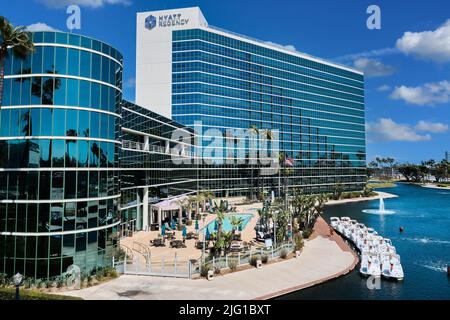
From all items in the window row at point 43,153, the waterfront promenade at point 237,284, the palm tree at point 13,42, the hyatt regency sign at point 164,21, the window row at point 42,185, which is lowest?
the waterfront promenade at point 237,284

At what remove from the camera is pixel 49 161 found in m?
25.6

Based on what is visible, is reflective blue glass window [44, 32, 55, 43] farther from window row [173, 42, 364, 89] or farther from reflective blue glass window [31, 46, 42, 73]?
window row [173, 42, 364, 89]

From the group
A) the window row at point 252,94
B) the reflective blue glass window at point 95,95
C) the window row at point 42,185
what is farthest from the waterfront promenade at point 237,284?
the window row at point 252,94

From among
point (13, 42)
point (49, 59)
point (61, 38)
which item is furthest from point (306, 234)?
point (13, 42)

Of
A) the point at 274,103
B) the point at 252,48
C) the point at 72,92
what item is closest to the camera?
the point at 72,92

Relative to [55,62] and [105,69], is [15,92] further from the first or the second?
[105,69]

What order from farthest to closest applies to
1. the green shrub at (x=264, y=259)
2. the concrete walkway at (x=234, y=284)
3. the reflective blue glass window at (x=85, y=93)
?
the green shrub at (x=264, y=259)
the reflective blue glass window at (x=85, y=93)
the concrete walkway at (x=234, y=284)

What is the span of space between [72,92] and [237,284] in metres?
19.5

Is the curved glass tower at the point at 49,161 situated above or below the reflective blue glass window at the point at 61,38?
below

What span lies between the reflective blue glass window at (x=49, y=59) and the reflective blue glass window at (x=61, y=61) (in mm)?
282

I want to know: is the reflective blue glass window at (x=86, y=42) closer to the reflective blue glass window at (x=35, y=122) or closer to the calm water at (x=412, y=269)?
the reflective blue glass window at (x=35, y=122)

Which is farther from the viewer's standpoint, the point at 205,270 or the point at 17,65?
the point at 205,270

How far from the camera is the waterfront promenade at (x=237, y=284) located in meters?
23.7

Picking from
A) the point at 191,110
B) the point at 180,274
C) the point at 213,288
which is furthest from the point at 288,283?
the point at 191,110
